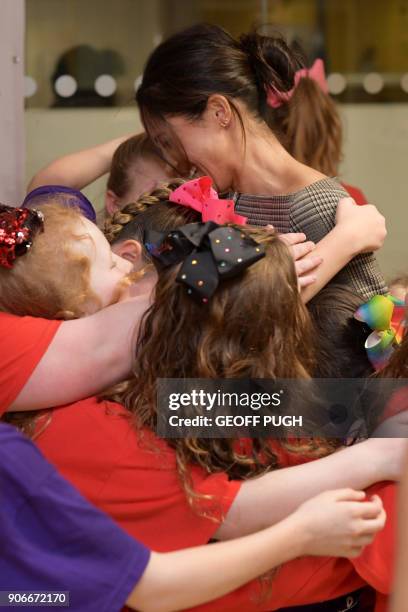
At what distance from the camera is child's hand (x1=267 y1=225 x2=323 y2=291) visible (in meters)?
1.23

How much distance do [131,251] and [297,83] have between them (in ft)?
2.61

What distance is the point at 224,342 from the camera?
108cm

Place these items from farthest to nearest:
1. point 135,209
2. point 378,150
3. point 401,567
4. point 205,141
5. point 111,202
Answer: point 378,150 → point 111,202 → point 205,141 → point 135,209 → point 401,567

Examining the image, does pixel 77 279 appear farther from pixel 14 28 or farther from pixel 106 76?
pixel 106 76

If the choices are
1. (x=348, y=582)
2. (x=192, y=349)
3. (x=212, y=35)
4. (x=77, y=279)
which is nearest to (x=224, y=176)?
(x=212, y=35)

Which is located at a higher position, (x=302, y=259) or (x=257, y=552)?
(x=302, y=259)

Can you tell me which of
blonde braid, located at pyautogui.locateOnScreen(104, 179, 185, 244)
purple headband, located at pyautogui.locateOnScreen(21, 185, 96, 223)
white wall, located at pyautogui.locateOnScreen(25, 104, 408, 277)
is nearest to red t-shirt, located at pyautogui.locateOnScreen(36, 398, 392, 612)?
blonde braid, located at pyautogui.locateOnScreen(104, 179, 185, 244)

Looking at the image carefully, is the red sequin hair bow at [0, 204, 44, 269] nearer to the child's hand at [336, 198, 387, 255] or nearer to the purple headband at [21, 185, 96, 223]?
the purple headband at [21, 185, 96, 223]

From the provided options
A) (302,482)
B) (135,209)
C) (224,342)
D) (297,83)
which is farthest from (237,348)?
(297,83)

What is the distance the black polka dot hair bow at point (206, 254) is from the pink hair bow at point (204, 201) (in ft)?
0.51

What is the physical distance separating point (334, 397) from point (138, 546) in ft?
1.13

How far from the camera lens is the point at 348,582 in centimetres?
115

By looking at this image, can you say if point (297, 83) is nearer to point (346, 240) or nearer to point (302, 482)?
point (346, 240)

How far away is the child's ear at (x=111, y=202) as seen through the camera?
5.69ft
